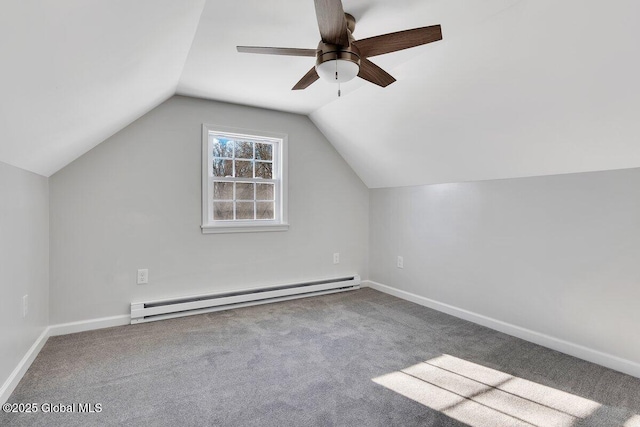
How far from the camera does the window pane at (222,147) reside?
11.2ft

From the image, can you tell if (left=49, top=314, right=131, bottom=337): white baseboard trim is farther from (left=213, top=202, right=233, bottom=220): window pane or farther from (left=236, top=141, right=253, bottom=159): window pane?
(left=236, top=141, right=253, bottom=159): window pane

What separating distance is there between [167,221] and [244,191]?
84 cm

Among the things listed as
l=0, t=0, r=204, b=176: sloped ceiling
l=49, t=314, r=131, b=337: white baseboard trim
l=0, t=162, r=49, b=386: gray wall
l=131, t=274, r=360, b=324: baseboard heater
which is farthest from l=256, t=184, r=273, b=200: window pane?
l=0, t=162, r=49, b=386: gray wall

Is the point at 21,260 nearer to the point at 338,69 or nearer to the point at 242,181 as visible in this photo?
the point at 242,181

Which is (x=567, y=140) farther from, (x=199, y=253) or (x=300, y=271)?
(x=199, y=253)

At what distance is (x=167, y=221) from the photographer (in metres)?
3.10

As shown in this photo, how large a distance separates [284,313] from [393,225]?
1651 millimetres

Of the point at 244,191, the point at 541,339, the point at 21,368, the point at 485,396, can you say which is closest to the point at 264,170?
the point at 244,191

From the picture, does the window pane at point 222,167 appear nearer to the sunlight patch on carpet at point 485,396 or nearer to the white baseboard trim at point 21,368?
the white baseboard trim at point 21,368

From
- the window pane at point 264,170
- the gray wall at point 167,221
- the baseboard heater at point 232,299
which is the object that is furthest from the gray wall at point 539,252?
the window pane at point 264,170

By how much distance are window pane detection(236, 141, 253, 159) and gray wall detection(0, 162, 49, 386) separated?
166cm

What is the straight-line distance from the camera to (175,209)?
313 centimetres

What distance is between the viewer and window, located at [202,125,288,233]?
332cm

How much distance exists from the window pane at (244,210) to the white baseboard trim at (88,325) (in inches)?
54.7
